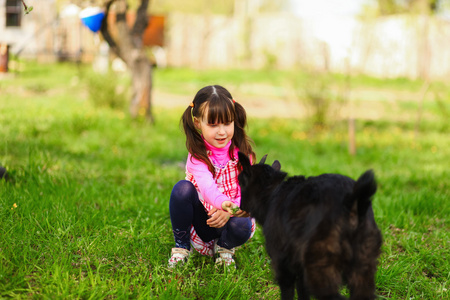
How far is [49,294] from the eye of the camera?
210 centimetres

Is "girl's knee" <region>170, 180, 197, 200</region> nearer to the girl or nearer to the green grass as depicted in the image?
the girl

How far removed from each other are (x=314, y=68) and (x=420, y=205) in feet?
12.7

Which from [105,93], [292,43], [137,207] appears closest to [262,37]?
[292,43]

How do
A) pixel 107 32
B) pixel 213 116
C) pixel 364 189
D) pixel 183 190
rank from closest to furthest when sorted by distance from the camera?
pixel 364 189 → pixel 213 116 → pixel 183 190 → pixel 107 32

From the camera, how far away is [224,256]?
2.75 meters

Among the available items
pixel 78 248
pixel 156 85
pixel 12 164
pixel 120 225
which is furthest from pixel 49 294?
pixel 156 85

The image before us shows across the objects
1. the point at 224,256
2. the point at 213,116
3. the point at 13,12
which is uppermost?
the point at 13,12

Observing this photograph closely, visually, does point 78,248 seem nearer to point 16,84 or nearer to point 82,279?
point 82,279

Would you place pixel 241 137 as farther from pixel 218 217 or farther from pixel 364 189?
pixel 364 189

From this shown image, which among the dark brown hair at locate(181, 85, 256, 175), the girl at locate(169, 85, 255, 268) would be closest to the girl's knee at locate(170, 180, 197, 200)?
the girl at locate(169, 85, 255, 268)

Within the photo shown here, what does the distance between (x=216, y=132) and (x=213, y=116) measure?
0.09m

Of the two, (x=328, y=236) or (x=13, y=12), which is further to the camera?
(x=13, y=12)

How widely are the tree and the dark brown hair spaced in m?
4.45

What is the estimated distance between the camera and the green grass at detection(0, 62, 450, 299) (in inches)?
93.7
